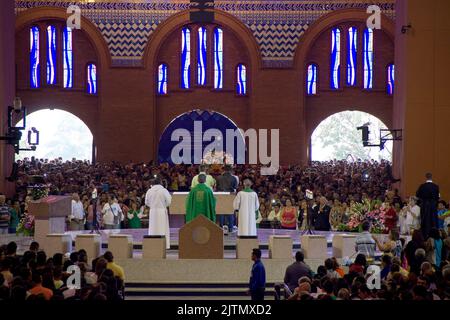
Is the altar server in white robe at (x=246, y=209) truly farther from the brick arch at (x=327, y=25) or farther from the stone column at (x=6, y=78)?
the brick arch at (x=327, y=25)

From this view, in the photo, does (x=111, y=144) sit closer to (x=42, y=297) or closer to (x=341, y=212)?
(x=341, y=212)

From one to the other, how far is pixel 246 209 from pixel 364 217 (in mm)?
5102

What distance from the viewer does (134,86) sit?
4216 centimetres

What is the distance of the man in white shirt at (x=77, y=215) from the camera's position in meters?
26.8

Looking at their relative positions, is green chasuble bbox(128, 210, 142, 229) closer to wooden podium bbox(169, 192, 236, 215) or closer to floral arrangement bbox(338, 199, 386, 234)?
wooden podium bbox(169, 192, 236, 215)

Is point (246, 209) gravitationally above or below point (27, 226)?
above

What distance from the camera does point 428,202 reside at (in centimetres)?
2317

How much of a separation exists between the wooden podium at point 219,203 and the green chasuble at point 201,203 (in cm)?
201

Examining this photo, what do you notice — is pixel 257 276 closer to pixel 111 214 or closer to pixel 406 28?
pixel 111 214

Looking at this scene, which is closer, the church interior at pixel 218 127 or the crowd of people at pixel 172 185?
the church interior at pixel 218 127

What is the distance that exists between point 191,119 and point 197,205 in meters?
20.0

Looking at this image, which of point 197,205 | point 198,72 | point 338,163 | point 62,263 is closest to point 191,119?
point 198,72

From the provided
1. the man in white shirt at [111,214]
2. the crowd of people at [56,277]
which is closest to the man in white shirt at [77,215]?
the man in white shirt at [111,214]

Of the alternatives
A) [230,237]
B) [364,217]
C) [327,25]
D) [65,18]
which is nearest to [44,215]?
[230,237]
